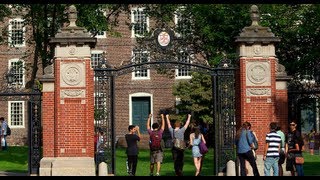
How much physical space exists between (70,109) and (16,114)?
106 feet

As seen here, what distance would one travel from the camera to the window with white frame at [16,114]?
57.0 meters

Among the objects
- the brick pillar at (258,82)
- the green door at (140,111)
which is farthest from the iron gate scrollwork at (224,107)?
the green door at (140,111)

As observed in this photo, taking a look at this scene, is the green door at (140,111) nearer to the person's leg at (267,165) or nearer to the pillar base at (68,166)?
the pillar base at (68,166)

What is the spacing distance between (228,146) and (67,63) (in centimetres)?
494

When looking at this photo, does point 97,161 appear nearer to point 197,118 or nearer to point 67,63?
point 67,63

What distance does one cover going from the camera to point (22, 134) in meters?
55.8

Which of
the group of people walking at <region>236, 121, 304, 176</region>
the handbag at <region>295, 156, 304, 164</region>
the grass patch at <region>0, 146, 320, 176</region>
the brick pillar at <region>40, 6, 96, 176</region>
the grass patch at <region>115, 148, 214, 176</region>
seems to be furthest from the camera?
the grass patch at <region>0, 146, 320, 176</region>

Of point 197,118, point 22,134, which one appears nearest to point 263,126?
point 197,118

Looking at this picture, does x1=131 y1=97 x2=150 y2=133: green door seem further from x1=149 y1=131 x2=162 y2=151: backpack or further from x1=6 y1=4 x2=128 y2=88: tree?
x1=149 y1=131 x2=162 y2=151: backpack

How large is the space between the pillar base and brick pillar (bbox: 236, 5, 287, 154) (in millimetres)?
4238

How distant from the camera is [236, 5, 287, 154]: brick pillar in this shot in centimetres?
2592

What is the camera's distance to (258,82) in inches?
1025

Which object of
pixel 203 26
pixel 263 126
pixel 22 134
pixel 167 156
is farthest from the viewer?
pixel 22 134

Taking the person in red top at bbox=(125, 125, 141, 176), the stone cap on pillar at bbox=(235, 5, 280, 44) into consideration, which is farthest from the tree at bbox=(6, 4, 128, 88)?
the stone cap on pillar at bbox=(235, 5, 280, 44)
